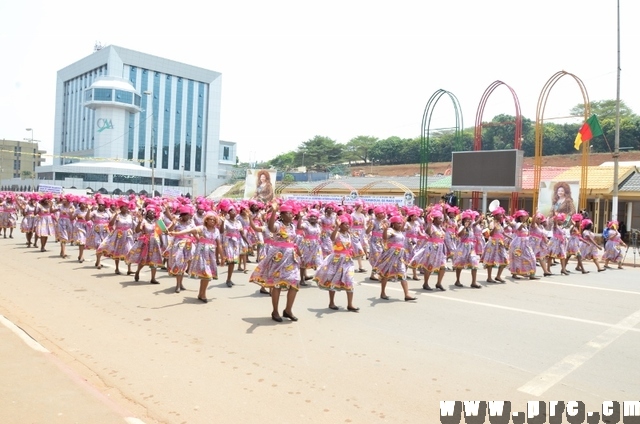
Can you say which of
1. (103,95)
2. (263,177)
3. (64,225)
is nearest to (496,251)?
(64,225)

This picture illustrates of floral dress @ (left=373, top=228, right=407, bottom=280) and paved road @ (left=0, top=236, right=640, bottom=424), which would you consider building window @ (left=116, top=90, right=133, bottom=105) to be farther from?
floral dress @ (left=373, top=228, right=407, bottom=280)

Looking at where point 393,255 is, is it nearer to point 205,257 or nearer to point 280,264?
point 280,264

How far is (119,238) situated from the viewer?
12.8 meters

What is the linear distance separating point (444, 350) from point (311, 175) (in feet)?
142

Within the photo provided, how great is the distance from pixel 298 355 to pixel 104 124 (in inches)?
3216

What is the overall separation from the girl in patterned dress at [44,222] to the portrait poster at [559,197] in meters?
20.5

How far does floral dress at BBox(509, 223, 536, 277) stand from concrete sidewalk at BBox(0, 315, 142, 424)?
1121 cm

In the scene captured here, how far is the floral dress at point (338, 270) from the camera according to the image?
9.01m

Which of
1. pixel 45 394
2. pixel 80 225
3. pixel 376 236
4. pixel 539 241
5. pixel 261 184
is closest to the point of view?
pixel 45 394

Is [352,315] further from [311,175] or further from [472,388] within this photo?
[311,175]

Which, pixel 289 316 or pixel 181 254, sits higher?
pixel 181 254

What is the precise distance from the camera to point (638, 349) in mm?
7160

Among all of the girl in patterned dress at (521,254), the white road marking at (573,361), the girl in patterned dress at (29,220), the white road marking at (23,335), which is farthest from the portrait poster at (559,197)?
the white road marking at (23,335)

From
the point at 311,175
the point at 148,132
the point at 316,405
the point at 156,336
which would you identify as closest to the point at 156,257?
the point at 156,336
